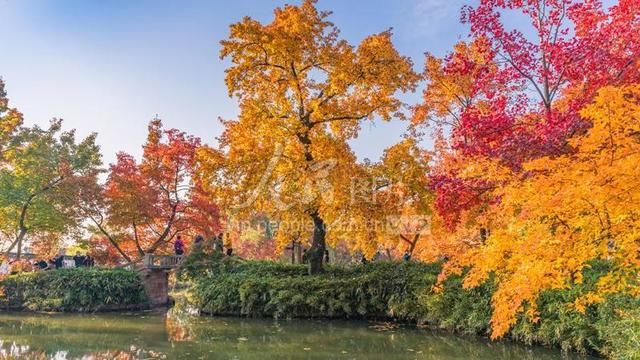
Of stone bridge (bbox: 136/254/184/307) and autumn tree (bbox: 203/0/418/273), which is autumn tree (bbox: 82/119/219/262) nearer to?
stone bridge (bbox: 136/254/184/307)

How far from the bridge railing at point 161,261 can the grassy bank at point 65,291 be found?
1.27m

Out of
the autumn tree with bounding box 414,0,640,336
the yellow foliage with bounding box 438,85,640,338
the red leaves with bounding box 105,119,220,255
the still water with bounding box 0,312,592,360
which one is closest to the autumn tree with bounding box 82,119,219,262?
the red leaves with bounding box 105,119,220,255

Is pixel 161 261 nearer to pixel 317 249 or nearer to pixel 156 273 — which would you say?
pixel 156 273

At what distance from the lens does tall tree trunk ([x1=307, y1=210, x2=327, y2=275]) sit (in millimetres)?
16359

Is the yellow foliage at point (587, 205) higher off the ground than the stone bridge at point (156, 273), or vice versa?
the yellow foliage at point (587, 205)

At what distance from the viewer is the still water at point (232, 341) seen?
9.42 metres

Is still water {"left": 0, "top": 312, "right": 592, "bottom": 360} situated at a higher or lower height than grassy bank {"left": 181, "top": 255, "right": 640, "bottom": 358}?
lower

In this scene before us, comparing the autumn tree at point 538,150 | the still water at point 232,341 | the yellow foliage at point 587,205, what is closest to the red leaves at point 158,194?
the still water at point 232,341

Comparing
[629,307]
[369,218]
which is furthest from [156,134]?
[629,307]

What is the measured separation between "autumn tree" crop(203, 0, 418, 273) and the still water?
3.44m

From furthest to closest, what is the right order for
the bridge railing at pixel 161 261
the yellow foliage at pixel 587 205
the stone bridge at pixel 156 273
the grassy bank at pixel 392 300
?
the bridge railing at pixel 161 261
the stone bridge at pixel 156 273
the grassy bank at pixel 392 300
the yellow foliage at pixel 587 205

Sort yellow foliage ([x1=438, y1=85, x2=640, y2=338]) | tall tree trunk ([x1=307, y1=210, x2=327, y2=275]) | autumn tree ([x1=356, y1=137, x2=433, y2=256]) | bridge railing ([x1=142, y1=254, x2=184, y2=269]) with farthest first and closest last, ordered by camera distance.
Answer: bridge railing ([x1=142, y1=254, x2=184, y2=269])
tall tree trunk ([x1=307, y1=210, x2=327, y2=275])
autumn tree ([x1=356, y1=137, x2=433, y2=256])
yellow foliage ([x1=438, y1=85, x2=640, y2=338])

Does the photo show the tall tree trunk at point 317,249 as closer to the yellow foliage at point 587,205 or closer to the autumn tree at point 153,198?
the autumn tree at point 153,198

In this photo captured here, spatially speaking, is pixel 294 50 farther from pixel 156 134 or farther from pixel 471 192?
pixel 156 134
